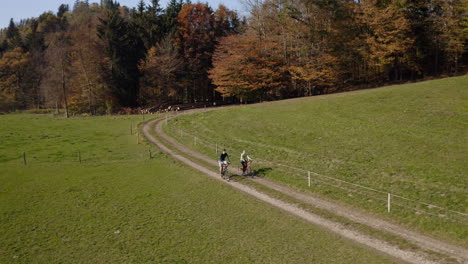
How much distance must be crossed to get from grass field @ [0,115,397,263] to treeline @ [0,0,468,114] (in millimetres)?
41745

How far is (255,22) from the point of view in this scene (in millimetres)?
71438

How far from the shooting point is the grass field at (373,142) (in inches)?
741

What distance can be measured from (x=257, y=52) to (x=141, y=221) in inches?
2113

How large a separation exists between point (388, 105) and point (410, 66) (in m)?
30.1

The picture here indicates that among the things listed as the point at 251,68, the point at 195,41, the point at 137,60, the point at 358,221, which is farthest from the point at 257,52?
the point at 358,221

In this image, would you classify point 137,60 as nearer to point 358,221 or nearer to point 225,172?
point 225,172

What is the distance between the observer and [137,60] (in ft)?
265

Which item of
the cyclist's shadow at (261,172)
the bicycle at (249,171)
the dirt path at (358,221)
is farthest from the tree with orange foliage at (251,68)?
the dirt path at (358,221)

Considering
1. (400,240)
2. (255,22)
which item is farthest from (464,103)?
(255,22)

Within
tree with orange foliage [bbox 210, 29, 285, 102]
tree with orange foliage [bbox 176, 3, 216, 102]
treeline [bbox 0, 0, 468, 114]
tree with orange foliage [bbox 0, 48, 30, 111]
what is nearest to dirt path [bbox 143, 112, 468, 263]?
tree with orange foliage [bbox 210, 29, 285, 102]

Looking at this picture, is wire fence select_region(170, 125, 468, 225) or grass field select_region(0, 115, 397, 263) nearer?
grass field select_region(0, 115, 397, 263)

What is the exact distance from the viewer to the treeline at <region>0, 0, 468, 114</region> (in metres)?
61.6

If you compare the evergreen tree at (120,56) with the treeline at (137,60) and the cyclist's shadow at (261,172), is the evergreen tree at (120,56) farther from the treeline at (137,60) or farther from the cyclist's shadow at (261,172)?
the cyclist's shadow at (261,172)

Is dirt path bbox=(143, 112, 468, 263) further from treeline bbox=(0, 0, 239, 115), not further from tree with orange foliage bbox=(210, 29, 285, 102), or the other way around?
treeline bbox=(0, 0, 239, 115)
